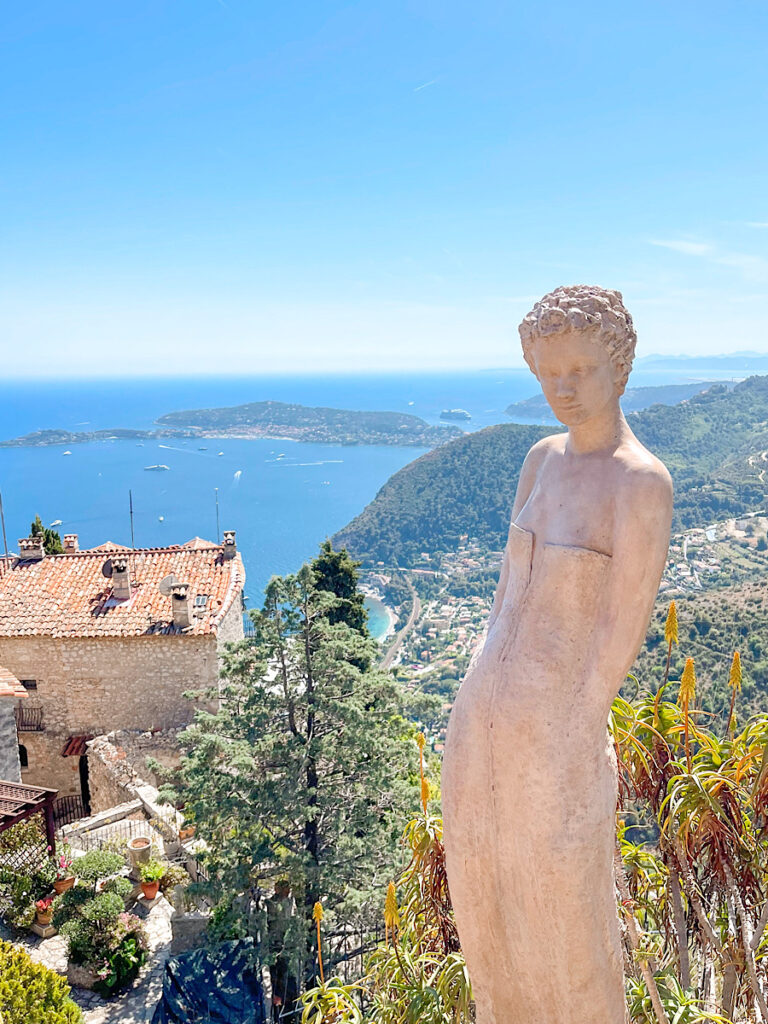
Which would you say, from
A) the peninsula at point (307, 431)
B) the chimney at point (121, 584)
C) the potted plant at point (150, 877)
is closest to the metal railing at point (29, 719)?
the chimney at point (121, 584)

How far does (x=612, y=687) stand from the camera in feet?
8.14

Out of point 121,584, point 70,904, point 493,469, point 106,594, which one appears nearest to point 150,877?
point 70,904

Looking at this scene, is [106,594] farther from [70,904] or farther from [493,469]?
[493,469]

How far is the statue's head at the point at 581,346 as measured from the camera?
250 cm

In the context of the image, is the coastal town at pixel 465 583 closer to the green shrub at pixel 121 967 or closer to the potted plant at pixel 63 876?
the potted plant at pixel 63 876

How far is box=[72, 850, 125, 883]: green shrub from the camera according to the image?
438 inches

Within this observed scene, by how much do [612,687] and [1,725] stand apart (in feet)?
44.0

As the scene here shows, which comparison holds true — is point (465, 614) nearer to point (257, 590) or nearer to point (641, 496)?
point (257, 590)

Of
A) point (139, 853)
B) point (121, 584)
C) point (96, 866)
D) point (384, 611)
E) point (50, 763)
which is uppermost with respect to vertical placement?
point (121, 584)

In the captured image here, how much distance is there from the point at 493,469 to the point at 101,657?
65.0 m

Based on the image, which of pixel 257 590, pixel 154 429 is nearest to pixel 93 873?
pixel 257 590

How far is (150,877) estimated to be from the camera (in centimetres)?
1196

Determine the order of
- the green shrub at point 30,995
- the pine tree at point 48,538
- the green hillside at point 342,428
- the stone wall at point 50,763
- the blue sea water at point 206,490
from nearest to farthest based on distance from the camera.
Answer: the green shrub at point 30,995, the stone wall at point 50,763, the pine tree at point 48,538, the blue sea water at point 206,490, the green hillside at point 342,428

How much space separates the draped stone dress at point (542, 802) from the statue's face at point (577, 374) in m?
0.49
